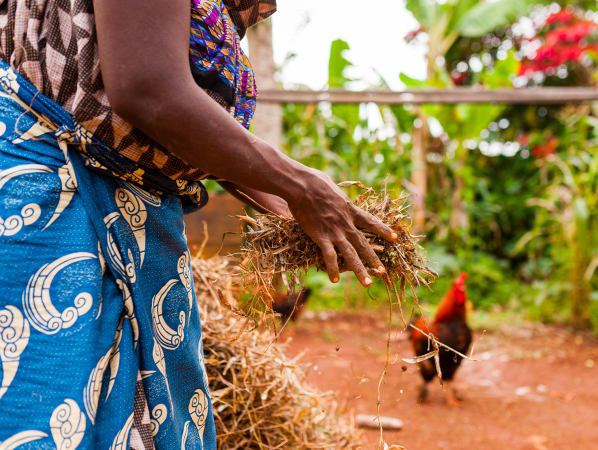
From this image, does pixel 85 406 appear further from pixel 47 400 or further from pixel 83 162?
pixel 83 162

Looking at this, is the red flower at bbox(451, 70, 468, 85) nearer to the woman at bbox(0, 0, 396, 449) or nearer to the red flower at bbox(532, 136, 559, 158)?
the red flower at bbox(532, 136, 559, 158)

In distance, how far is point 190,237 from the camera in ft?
12.9

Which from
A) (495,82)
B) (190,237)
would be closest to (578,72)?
(495,82)

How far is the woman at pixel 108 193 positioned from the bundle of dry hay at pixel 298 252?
15cm

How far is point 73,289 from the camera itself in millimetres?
864

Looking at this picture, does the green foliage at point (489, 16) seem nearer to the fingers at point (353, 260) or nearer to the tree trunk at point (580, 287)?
the tree trunk at point (580, 287)

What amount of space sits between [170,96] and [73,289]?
1.22 feet

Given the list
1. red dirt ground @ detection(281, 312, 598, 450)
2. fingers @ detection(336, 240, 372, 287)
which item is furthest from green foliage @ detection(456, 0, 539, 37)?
fingers @ detection(336, 240, 372, 287)

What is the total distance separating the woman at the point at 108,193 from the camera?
2.64 ft

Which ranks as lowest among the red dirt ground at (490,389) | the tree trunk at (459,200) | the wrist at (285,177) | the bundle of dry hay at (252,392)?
the red dirt ground at (490,389)

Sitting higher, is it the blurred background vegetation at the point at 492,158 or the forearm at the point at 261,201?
the blurred background vegetation at the point at 492,158

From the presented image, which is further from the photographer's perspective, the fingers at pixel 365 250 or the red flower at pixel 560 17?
the red flower at pixel 560 17

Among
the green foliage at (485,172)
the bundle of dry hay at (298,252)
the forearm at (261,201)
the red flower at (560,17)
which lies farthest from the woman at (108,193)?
the red flower at (560,17)

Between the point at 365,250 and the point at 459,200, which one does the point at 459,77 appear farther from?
the point at 365,250
